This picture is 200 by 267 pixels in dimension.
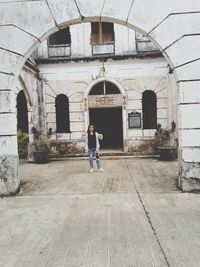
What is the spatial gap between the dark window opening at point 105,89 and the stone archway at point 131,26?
758 cm

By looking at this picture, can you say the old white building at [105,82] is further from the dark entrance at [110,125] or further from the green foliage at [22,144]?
the dark entrance at [110,125]

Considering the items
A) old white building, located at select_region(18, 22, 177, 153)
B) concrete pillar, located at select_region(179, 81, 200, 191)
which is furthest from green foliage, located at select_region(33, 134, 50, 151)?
concrete pillar, located at select_region(179, 81, 200, 191)

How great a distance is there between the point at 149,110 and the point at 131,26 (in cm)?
795

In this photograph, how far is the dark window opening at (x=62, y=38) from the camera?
1381 cm

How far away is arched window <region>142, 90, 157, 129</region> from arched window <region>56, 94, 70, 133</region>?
3959mm

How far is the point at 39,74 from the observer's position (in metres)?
13.1

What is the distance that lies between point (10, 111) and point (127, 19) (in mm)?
3370

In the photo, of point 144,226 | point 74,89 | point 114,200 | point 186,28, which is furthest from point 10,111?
point 74,89

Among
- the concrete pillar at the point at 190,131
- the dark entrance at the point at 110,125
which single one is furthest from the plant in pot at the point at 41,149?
the concrete pillar at the point at 190,131

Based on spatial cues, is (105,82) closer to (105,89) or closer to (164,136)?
(105,89)

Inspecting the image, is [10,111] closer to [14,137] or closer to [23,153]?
[14,137]

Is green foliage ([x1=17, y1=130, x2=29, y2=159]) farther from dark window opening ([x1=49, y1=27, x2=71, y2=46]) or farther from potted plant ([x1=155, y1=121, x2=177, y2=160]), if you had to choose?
potted plant ([x1=155, y1=121, x2=177, y2=160])

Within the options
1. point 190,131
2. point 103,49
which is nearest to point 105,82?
point 103,49

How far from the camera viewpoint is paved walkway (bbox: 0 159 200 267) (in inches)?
127
